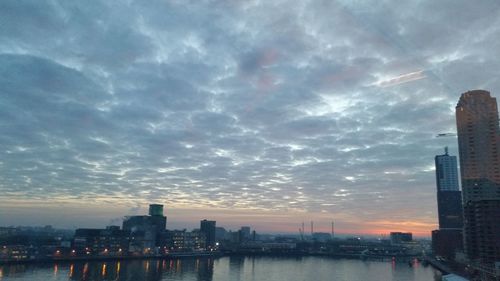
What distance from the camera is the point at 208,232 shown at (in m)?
128

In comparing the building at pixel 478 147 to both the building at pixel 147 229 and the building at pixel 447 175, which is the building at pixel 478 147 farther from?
the building at pixel 147 229

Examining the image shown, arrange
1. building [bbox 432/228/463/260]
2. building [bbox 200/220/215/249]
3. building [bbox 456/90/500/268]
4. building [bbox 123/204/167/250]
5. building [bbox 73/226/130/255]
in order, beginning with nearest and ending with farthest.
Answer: building [bbox 456/90/500/268] < building [bbox 73/226/130/255] < building [bbox 432/228/463/260] < building [bbox 123/204/167/250] < building [bbox 200/220/215/249]

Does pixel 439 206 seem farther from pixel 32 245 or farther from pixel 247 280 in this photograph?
pixel 32 245

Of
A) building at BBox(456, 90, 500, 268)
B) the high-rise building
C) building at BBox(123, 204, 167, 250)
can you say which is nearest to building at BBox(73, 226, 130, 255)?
building at BBox(123, 204, 167, 250)

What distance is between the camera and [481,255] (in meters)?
62.8

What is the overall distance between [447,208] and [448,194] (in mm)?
5865

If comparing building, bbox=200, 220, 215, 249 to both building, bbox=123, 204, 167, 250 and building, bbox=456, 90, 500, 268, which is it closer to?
building, bbox=123, 204, 167, 250

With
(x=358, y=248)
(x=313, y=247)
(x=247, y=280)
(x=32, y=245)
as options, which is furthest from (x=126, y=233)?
(x=358, y=248)

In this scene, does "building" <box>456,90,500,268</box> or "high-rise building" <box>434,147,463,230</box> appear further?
"high-rise building" <box>434,147,463,230</box>

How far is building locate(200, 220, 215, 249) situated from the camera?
409 ft

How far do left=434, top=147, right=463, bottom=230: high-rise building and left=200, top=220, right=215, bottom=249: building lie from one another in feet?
257

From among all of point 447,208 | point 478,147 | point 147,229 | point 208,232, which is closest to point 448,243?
point 478,147

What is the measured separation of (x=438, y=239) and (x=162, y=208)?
8175cm

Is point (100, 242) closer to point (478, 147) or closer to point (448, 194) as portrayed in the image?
point (478, 147)
